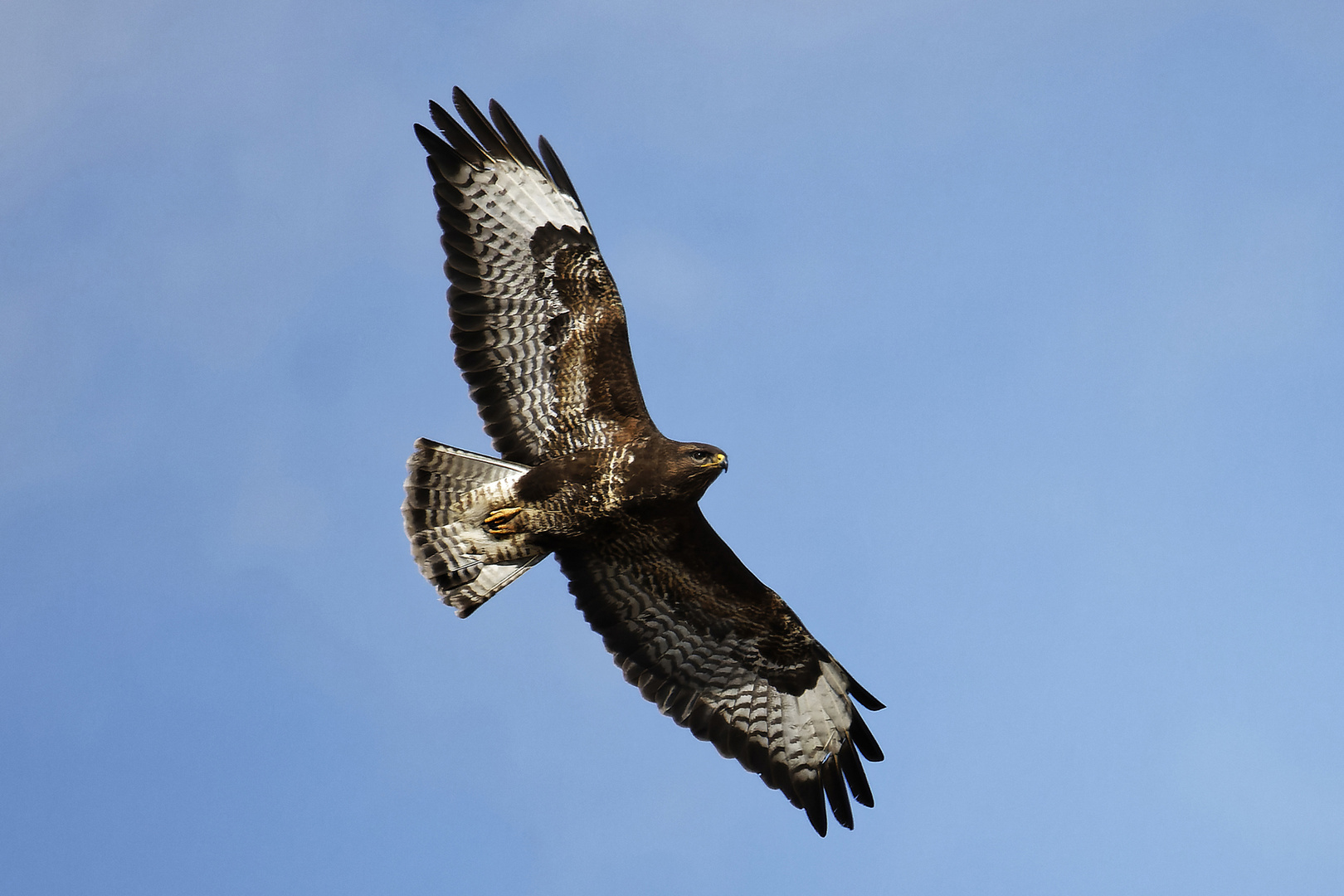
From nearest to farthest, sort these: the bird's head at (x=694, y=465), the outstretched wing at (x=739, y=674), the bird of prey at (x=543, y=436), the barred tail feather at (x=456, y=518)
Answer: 1. the bird's head at (x=694, y=465)
2. the bird of prey at (x=543, y=436)
3. the barred tail feather at (x=456, y=518)
4. the outstretched wing at (x=739, y=674)

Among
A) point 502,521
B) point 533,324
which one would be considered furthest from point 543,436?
point 533,324

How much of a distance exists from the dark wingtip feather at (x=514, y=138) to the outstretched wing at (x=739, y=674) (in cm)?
303

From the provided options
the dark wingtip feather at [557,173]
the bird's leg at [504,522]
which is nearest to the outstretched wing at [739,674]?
the bird's leg at [504,522]

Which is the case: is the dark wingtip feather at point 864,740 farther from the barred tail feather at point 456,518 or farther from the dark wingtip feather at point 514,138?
the dark wingtip feather at point 514,138

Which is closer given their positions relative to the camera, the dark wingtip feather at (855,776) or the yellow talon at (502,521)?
the yellow talon at (502,521)

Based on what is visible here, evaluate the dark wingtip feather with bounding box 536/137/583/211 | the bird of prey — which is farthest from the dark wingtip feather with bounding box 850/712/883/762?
the dark wingtip feather with bounding box 536/137/583/211

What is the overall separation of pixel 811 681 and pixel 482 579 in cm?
275

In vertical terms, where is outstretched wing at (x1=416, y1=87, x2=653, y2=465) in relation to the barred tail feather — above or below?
above

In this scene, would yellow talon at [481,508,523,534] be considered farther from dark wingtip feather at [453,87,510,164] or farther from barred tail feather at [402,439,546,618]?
dark wingtip feather at [453,87,510,164]

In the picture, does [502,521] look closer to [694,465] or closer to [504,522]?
[504,522]

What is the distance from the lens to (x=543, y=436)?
32.5 feet

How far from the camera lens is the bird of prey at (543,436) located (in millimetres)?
9742

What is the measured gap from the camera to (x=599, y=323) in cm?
985

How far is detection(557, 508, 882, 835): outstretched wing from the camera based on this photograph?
1033 cm
